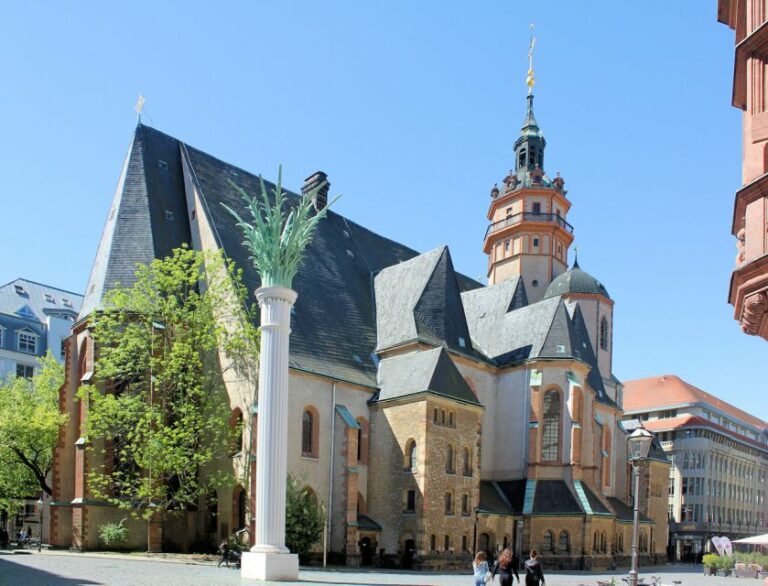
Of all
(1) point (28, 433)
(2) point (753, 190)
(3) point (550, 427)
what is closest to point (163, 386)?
(1) point (28, 433)

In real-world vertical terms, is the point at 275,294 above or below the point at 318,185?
below

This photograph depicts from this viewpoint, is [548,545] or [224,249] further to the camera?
[548,545]

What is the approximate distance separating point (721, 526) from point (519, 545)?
4941cm

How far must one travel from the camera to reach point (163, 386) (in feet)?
113

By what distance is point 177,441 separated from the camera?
33.5 metres

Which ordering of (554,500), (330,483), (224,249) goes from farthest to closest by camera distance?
(554,500) → (224,249) → (330,483)

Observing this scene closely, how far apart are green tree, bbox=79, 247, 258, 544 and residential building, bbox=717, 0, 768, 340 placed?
83.9 ft

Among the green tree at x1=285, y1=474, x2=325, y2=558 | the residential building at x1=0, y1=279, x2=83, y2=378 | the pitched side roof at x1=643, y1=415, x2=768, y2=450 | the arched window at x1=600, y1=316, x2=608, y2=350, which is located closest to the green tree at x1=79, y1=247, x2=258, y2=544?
the green tree at x1=285, y1=474, x2=325, y2=558

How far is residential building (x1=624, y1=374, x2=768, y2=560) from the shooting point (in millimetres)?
81812

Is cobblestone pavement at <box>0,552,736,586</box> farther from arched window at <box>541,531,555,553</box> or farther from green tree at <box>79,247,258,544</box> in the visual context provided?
arched window at <box>541,531,555,553</box>

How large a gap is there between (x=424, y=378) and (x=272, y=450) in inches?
495

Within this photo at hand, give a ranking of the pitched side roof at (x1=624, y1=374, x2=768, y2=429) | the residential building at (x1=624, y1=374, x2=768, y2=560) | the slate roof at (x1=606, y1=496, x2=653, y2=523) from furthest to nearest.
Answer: the pitched side roof at (x1=624, y1=374, x2=768, y2=429) → the residential building at (x1=624, y1=374, x2=768, y2=560) → the slate roof at (x1=606, y1=496, x2=653, y2=523)

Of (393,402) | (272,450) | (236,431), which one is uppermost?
(393,402)

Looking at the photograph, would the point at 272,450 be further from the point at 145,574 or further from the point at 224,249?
the point at 224,249
